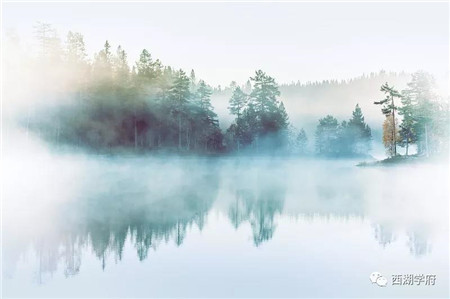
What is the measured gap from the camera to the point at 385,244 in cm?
1527

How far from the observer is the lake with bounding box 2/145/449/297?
11523mm

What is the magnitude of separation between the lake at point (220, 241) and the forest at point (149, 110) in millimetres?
28617

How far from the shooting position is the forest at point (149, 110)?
5619 centimetres

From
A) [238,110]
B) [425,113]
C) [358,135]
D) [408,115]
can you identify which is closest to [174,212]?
[425,113]

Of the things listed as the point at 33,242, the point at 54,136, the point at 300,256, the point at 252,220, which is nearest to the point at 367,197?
the point at 252,220

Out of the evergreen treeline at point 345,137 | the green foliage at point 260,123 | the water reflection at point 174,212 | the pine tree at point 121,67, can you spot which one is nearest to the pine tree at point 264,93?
the green foliage at point 260,123

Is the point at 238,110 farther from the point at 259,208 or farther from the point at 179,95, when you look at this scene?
the point at 259,208

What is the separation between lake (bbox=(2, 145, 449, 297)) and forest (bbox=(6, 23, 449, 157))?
28.6 m

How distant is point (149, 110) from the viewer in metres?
65.2

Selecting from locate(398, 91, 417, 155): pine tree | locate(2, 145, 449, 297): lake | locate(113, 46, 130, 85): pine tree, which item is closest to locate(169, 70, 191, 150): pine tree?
locate(113, 46, 130, 85): pine tree

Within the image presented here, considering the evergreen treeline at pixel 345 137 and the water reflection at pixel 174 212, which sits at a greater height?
the evergreen treeline at pixel 345 137

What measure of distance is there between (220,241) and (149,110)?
50.8 meters

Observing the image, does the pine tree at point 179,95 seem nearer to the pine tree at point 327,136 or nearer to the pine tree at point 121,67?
the pine tree at point 121,67

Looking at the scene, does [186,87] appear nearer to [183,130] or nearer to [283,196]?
[183,130]
